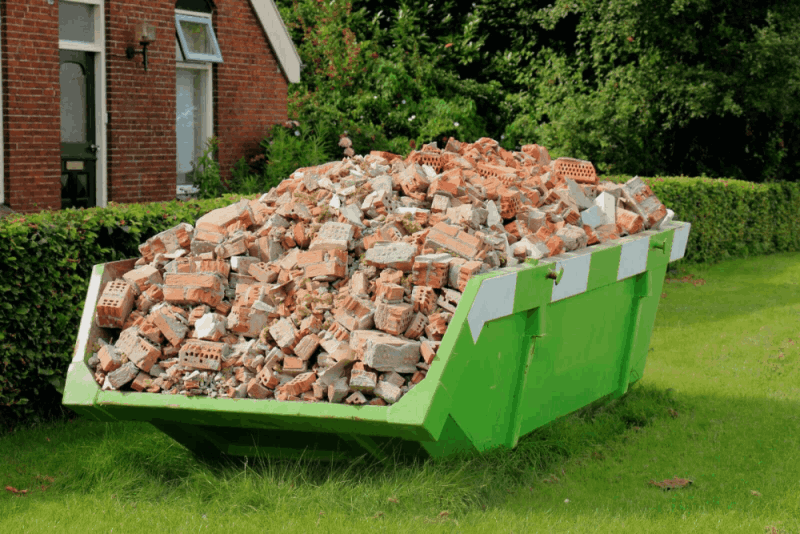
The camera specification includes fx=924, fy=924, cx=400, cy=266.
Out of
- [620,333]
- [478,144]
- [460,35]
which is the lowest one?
[620,333]

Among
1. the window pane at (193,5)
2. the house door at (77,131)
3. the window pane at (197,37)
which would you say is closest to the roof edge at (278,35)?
Result: the window pane at (193,5)

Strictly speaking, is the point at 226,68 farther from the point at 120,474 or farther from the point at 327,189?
the point at 120,474

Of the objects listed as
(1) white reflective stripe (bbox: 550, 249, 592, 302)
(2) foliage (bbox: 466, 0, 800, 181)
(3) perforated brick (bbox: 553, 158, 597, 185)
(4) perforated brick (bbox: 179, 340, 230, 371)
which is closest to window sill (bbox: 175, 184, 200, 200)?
(2) foliage (bbox: 466, 0, 800, 181)

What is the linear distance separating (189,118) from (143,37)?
6.22 feet

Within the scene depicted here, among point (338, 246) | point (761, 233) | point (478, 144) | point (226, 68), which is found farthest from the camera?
point (761, 233)

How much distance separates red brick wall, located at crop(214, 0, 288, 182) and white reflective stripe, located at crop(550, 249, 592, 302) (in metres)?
9.53

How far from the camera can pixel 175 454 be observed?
16.9 feet

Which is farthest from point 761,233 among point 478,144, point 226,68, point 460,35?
point 478,144

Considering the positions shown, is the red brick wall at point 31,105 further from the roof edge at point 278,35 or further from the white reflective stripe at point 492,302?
the white reflective stripe at point 492,302

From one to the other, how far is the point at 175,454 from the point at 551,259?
7.67ft

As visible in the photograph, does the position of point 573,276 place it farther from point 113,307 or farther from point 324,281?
point 113,307

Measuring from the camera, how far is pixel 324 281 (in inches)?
185

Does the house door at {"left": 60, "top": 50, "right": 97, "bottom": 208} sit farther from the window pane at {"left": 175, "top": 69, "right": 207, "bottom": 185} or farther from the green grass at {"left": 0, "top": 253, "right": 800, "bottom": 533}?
the green grass at {"left": 0, "top": 253, "right": 800, "bottom": 533}

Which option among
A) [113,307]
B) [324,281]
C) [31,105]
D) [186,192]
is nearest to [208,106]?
[186,192]
